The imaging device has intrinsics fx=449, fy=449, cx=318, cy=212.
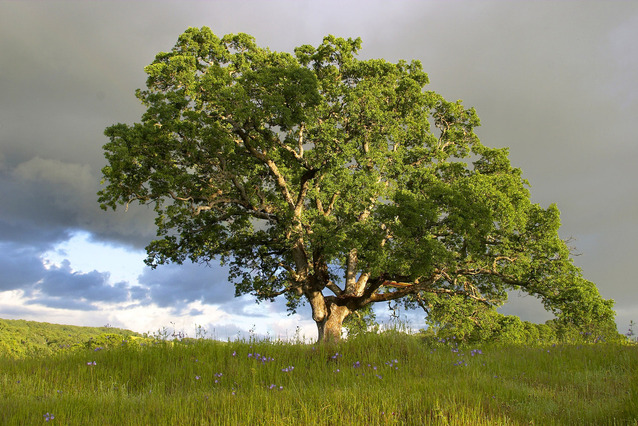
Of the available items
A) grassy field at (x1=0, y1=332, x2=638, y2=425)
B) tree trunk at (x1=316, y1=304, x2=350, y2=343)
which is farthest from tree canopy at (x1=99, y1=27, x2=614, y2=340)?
grassy field at (x1=0, y1=332, x2=638, y2=425)

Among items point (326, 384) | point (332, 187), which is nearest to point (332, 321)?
point (332, 187)

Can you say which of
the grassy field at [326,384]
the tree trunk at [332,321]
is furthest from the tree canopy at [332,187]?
the grassy field at [326,384]

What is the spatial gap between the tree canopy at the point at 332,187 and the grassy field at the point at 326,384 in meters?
8.16

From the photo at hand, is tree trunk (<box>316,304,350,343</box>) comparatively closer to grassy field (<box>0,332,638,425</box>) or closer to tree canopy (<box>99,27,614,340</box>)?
tree canopy (<box>99,27,614,340</box>)

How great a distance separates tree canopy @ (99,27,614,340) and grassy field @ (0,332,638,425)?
8.16 metres

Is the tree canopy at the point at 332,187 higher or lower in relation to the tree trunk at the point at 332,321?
higher

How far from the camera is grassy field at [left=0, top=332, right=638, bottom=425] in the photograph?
22.9 ft

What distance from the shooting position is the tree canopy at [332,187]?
20328 millimetres

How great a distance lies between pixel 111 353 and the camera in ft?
36.8

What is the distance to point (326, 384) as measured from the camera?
874 cm

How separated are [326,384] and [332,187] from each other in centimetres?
1308

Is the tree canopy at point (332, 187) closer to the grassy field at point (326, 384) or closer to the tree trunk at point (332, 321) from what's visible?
the tree trunk at point (332, 321)

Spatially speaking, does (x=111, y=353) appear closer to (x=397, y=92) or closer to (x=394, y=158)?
(x=394, y=158)

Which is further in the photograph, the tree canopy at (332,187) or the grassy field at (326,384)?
the tree canopy at (332,187)
